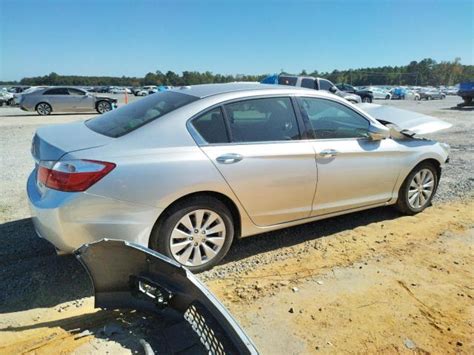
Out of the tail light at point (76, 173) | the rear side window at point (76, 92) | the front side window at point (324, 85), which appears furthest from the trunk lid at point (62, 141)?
the front side window at point (324, 85)

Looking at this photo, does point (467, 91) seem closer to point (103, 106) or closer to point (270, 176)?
point (103, 106)

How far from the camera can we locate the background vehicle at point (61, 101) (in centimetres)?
1973

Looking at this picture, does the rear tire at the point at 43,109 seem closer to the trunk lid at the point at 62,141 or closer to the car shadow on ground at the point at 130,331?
the trunk lid at the point at 62,141

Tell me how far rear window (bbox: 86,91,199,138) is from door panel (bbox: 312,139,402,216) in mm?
1435

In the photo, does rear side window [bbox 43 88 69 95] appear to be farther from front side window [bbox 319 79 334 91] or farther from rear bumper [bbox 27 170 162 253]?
rear bumper [bbox 27 170 162 253]

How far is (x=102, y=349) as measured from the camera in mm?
2447

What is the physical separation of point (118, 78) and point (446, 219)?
11981 cm

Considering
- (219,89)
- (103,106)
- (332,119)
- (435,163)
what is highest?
(219,89)

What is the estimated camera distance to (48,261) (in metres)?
3.55

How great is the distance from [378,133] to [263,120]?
56.8 inches

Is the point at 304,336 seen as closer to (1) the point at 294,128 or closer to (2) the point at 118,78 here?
(1) the point at 294,128

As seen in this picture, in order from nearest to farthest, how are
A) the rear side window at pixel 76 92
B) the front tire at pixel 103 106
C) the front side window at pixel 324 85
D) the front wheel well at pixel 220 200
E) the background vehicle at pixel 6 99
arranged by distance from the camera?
the front wheel well at pixel 220 200
the rear side window at pixel 76 92
the front tire at pixel 103 106
the front side window at pixel 324 85
the background vehicle at pixel 6 99

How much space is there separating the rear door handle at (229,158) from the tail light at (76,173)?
34.9 inches

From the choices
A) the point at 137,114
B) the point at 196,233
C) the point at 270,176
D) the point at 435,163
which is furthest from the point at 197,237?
the point at 435,163
